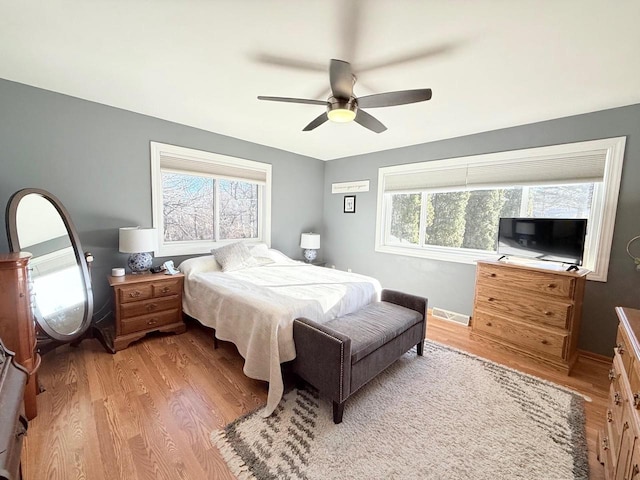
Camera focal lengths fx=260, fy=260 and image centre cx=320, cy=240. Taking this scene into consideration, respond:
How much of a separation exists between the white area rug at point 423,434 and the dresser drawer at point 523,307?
544mm

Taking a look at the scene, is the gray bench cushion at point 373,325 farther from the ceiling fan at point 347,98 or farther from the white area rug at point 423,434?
the ceiling fan at point 347,98

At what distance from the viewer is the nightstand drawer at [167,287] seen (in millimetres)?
2639

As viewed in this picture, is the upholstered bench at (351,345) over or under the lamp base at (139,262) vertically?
under

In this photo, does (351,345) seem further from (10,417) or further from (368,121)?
(368,121)

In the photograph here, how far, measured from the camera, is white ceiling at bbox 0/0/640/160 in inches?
53.1

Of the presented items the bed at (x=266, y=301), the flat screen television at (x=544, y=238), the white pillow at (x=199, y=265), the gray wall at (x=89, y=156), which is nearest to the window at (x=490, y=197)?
the flat screen television at (x=544, y=238)

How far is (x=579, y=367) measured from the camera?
7.75ft

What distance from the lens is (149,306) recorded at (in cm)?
261

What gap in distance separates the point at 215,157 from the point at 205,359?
2.44 meters

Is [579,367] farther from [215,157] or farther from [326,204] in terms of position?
[215,157]

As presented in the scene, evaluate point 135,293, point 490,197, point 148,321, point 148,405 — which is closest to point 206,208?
point 135,293

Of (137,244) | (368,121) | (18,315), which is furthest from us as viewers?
(137,244)

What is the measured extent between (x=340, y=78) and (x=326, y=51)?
7.5 inches

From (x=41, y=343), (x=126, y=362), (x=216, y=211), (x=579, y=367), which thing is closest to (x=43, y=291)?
(x=41, y=343)
